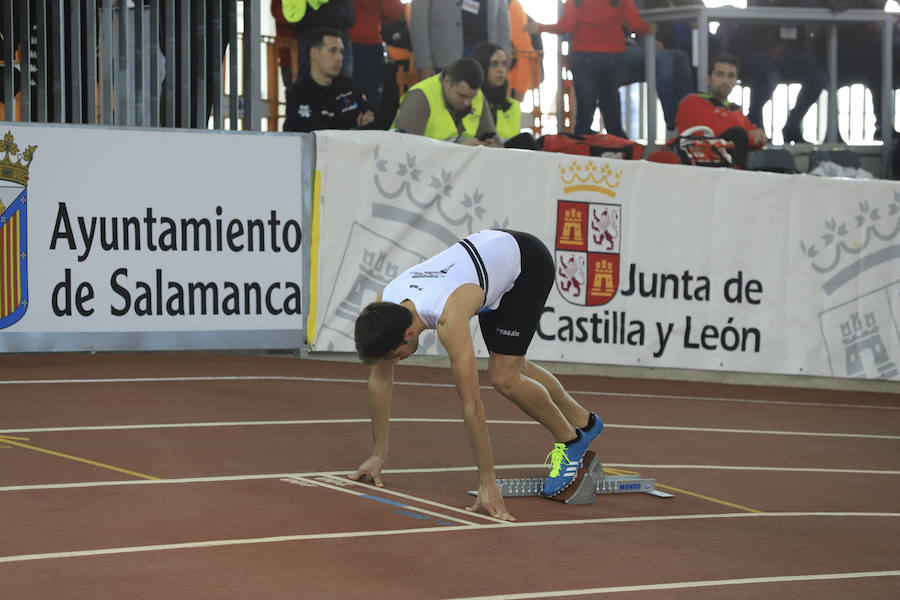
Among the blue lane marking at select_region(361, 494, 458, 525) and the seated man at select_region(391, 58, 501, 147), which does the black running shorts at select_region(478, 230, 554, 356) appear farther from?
the seated man at select_region(391, 58, 501, 147)

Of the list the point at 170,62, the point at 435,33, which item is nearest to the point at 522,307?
the point at 170,62

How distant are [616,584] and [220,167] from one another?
21.4ft

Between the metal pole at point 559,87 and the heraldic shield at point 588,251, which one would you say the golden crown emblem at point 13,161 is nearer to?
the heraldic shield at point 588,251

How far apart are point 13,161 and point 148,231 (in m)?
1.17

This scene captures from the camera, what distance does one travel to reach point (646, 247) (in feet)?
41.6

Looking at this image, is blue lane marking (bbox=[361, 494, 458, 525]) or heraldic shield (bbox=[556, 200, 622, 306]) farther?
heraldic shield (bbox=[556, 200, 622, 306])

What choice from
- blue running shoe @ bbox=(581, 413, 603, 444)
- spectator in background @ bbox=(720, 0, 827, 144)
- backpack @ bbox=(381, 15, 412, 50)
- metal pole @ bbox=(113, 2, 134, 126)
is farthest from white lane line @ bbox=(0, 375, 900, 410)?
spectator in background @ bbox=(720, 0, 827, 144)

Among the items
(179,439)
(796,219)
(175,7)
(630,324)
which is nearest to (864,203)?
(796,219)

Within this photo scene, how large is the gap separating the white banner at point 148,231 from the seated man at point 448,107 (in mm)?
1719

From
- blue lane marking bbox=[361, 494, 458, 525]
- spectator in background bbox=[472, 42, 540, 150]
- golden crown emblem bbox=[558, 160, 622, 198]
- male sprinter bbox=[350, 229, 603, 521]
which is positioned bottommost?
blue lane marking bbox=[361, 494, 458, 525]

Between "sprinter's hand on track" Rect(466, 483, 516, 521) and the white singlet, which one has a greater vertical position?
the white singlet

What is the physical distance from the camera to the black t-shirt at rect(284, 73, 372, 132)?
1290 centimetres

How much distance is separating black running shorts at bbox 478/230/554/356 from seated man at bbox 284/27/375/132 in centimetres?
596

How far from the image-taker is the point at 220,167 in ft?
37.0
